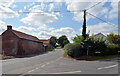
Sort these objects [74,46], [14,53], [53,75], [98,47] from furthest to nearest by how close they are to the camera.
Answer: [14,53] → [98,47] → [74,46] → [53,75]

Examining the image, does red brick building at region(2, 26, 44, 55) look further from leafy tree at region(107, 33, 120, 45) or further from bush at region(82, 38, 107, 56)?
leafy tree at region(107, 33, 120, 45)

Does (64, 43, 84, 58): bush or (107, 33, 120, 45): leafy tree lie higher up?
(107, 33, 120, 45): leafy tree

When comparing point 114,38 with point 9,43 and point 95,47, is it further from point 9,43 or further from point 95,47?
point 9,43

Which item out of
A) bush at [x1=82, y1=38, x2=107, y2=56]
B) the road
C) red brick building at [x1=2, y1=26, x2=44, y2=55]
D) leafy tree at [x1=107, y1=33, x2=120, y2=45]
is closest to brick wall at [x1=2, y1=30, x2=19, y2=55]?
red brick building at [x1=2, y1=26, x2=44, y2=55]

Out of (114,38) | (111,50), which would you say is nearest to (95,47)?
(111,50)

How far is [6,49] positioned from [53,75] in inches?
821

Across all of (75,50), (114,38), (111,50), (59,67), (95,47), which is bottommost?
(59,67)

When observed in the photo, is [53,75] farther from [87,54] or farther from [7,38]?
[7,38]

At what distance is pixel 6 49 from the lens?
2131 centimetres

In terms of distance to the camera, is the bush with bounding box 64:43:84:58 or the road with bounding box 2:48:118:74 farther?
the bush with bounding box 64:43:84:58

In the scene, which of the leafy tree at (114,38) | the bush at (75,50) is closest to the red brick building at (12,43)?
the bush at (75,50)

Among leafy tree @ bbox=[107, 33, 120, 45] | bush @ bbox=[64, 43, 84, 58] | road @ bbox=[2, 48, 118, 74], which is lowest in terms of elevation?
road @ bbox=[2, 48, 118, 74]

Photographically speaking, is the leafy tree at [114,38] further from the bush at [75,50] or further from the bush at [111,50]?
the bush at [75,50]

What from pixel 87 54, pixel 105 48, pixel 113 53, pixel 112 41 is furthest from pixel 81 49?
pixel 112 41
